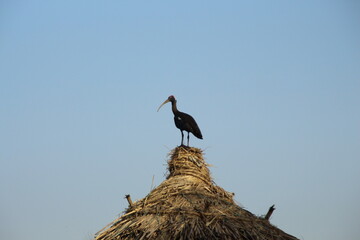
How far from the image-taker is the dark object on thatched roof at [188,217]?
13.0 meters

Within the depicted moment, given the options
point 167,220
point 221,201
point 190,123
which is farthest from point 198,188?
point 190,123

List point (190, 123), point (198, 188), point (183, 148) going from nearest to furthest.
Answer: point (198, 188)
point (183, 148)
point (190, 123)

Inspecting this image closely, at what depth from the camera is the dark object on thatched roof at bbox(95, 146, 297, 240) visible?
42.8 ft

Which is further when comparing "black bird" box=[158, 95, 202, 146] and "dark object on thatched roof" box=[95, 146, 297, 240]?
"black bird" box=[158, 95, 202, 146]

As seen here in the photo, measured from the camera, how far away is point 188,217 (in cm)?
1334

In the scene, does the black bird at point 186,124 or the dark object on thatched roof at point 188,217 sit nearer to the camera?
the dark object on thatched roof at point 188,217

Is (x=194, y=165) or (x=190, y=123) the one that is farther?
(x=190, y=123)

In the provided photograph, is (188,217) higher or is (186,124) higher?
(186,124)

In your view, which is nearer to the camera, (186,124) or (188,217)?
(188,217)

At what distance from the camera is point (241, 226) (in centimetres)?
1345

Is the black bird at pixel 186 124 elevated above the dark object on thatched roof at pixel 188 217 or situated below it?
above

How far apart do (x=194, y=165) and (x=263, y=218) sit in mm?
2028

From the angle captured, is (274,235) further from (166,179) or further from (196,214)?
(166,179)

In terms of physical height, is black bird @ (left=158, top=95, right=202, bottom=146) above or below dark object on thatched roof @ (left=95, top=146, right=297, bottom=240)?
above
